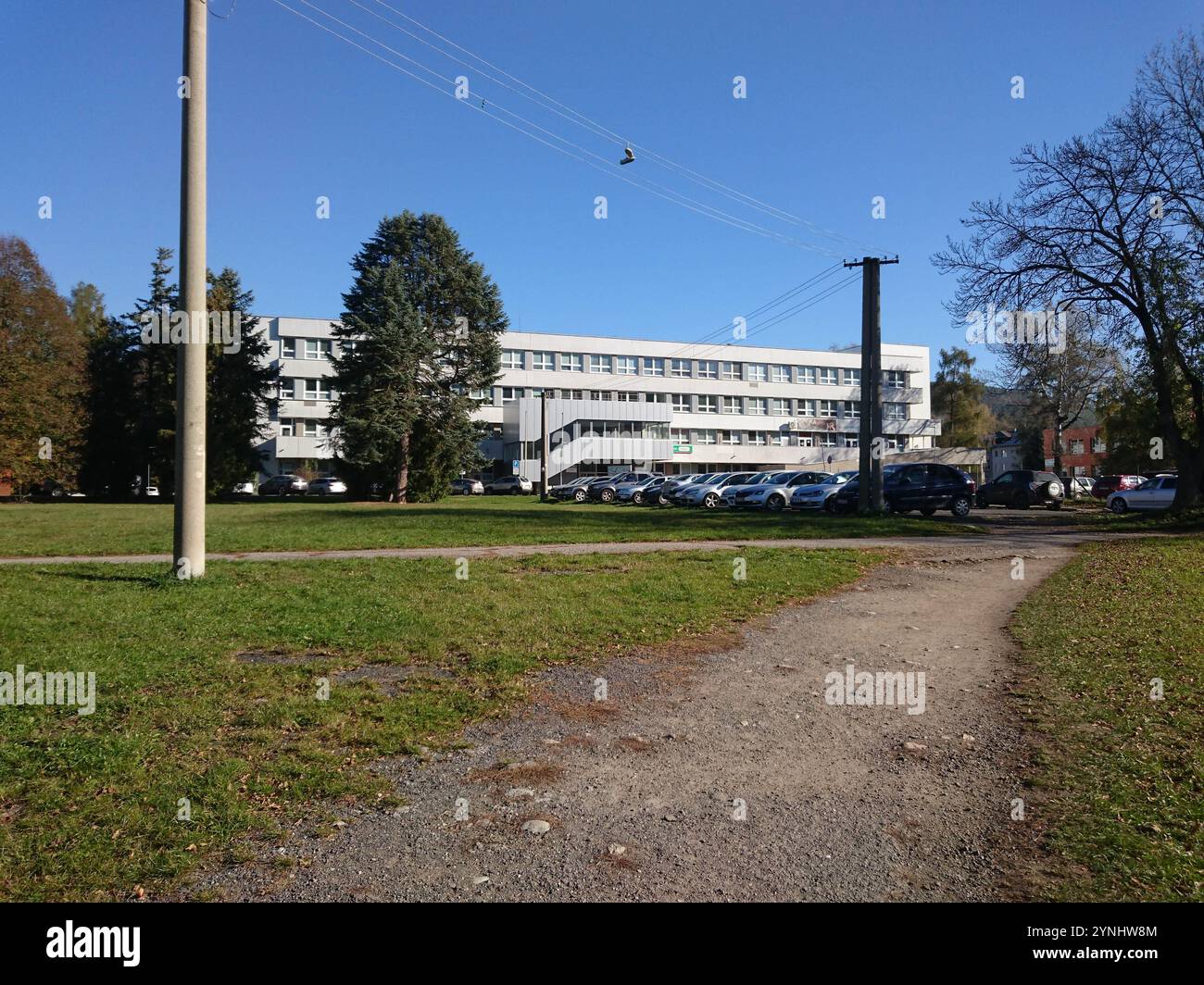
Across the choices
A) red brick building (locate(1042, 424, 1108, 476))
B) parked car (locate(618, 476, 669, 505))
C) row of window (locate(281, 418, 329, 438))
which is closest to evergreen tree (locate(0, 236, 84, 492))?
row of window (locate(281, 418, 329, 438))

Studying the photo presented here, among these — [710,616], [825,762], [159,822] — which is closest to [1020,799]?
[825,762]

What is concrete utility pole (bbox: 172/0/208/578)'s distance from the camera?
1182 centimetres

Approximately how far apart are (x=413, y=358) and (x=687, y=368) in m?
44.4

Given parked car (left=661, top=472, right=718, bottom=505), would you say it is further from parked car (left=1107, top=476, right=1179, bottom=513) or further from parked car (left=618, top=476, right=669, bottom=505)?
parked car (left=1107, top=476, right=1179, bottom=513)

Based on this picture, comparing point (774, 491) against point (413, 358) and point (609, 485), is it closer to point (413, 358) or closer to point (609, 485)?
point (609, 485)

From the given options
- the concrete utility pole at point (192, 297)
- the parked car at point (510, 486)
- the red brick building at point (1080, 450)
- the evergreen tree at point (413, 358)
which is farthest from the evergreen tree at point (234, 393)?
the red brick building at point (1080, 450)

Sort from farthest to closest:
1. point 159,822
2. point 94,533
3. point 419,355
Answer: point 419,355
point 94,533
point 159,822

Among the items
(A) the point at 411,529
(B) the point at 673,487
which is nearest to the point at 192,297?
(A) the point at 411,529

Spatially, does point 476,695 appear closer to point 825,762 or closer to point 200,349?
point 825,762

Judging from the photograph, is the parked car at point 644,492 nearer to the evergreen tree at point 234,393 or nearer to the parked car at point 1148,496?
the parked car at point 1148,496

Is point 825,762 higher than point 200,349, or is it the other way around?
point 200,349
